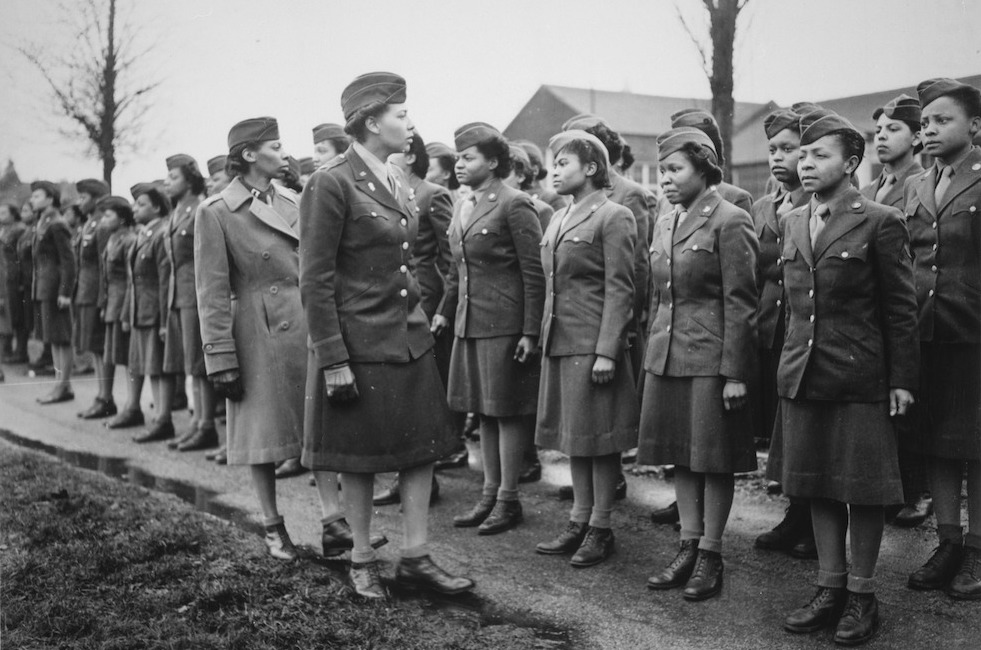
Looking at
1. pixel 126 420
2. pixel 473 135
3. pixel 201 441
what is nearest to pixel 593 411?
pixel 473 135

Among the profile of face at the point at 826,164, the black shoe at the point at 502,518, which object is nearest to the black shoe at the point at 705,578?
the black shoe at the point at 502,518

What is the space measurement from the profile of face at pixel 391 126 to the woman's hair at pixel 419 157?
2071 millimetres

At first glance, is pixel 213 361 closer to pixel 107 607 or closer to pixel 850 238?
pixel 107 607

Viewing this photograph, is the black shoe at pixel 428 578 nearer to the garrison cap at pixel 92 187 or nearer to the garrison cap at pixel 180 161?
the garrison cap at pixel 180 161

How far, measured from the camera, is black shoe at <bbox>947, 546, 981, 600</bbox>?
13.6 feet

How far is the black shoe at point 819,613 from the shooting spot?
386 centimetres

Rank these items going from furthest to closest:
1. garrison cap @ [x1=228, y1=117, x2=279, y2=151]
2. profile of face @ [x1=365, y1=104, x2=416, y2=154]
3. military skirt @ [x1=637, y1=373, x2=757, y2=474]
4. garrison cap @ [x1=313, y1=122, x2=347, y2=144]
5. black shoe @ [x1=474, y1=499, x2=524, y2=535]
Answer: garrison cap @ [x1=313, y1=122, x2=347, y2=144], black shoe @ [x1=474, y1=499, x2=524, y2=535], garrison cap @ [x1=228, y1=117, x2=279, y2=151], profile of face @ [x1=365, y1=104, x2=416, y2=154], military skirt @ [x1=637, y1=373, x2=757, y2=474]

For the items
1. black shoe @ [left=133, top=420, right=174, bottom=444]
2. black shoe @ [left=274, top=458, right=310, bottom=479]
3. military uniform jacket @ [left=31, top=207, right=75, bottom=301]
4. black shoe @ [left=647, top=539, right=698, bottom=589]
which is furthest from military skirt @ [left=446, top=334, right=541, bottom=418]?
military uniform jacket @ [left=31, top=207, right=75, bottom=301]

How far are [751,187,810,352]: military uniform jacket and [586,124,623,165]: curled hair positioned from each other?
45.0 inches

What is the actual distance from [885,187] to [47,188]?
9557mm

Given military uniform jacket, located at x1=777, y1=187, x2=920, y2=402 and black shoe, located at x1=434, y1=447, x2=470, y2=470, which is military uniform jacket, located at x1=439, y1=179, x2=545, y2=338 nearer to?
black shoe, located at x1=434, y1=447, x2=470, y2=470

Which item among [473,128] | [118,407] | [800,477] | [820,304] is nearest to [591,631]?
[800,477]

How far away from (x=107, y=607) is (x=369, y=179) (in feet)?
7.90

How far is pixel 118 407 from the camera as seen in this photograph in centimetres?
1038
